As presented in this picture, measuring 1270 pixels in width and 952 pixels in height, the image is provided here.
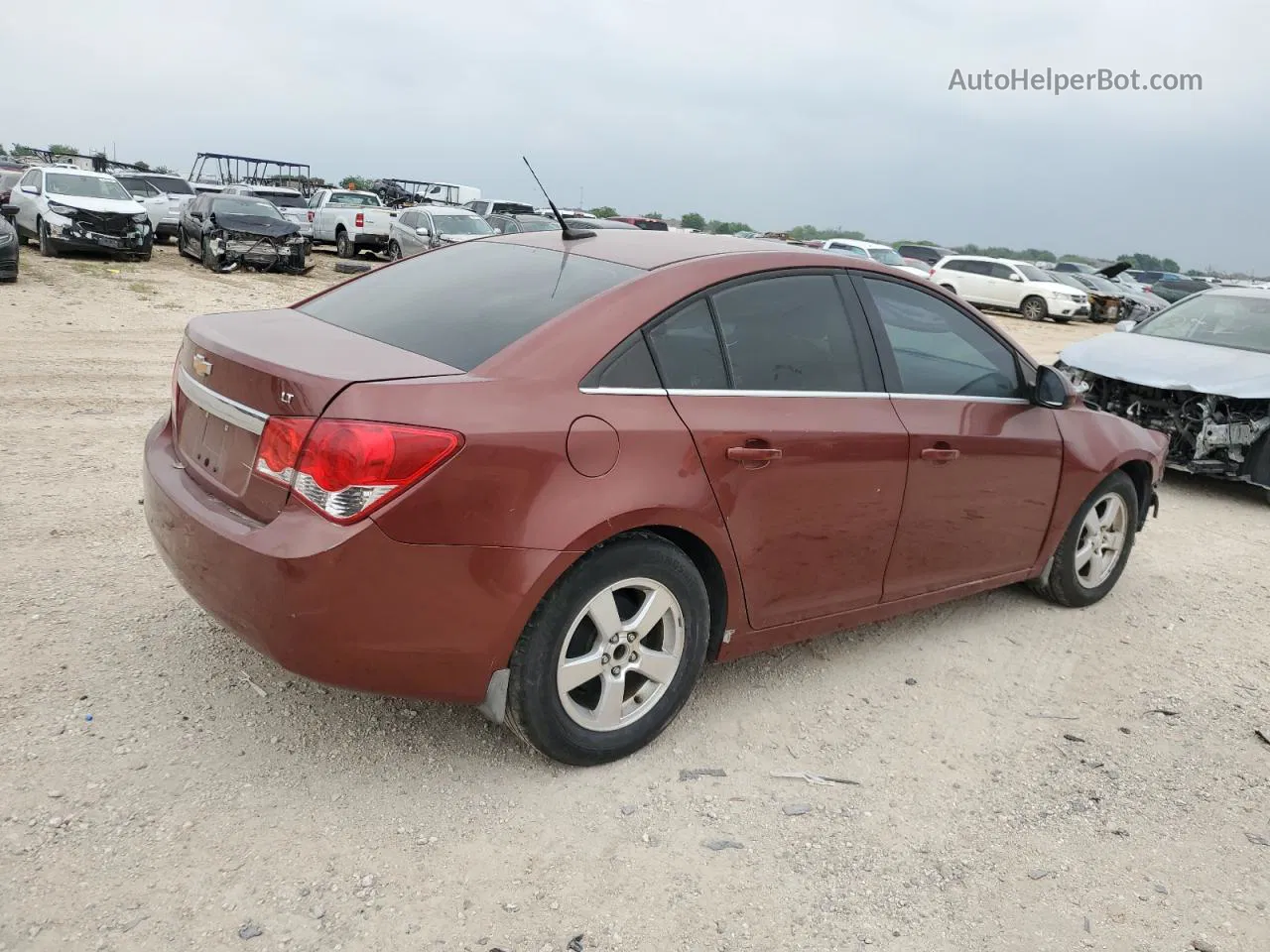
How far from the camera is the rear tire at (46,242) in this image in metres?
17.2

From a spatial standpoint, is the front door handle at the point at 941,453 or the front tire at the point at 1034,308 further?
the front tire at the point at 1034,308

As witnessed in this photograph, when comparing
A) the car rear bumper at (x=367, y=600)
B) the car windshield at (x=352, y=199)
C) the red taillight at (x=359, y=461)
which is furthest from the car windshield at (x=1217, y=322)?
the car windshield at (x=352, y=199)

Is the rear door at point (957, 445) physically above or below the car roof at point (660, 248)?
below

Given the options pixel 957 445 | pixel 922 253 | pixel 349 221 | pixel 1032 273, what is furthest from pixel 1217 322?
pixel 922 253

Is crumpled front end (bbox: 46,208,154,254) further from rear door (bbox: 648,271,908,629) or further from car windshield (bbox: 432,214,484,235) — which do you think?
rear door (bbox: 648,271,908,629)

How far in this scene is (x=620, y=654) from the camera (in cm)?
317

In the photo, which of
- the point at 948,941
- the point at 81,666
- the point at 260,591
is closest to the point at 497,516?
the point at 260,591

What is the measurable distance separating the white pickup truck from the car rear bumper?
73.2ft

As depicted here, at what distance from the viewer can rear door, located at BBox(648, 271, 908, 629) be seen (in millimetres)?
3275

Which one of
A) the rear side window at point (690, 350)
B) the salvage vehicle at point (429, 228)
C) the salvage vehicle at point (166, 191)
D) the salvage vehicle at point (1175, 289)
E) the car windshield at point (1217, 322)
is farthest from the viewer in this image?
the salvage vehicle at point (1175, 289)

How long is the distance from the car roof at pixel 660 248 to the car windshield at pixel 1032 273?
25.5 m

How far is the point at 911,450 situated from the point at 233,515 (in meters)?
2.35

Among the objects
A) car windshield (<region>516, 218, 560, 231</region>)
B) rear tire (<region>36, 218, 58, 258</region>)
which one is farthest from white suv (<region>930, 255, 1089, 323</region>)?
rear tire (<region>36, 218, 58, 258</region>)

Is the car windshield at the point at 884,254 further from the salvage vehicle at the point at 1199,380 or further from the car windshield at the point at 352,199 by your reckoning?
the salvage vehicle at the point at 1199,380
